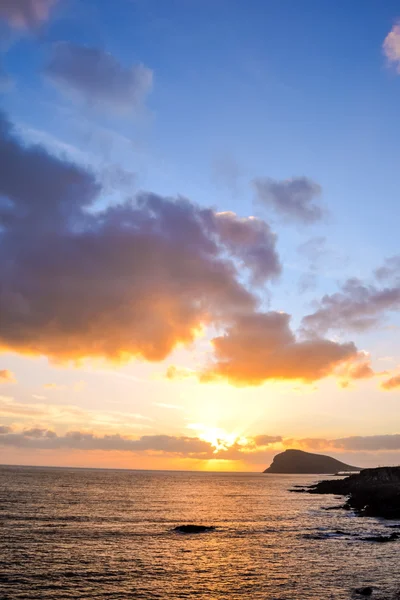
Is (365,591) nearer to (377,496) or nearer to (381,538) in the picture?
(381,538)

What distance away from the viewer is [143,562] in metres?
49.0

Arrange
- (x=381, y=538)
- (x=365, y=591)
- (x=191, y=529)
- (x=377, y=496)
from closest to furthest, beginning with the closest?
Answer: (x=365, y=591) < (x=381, y=538) < (x=191, y=529) < (x=377, y=496)

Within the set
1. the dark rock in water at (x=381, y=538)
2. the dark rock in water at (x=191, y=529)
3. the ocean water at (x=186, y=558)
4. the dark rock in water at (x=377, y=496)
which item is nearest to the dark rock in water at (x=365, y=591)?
the ocean water at (x=186, y=558)

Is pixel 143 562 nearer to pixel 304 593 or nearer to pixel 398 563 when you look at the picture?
pixel 304 593

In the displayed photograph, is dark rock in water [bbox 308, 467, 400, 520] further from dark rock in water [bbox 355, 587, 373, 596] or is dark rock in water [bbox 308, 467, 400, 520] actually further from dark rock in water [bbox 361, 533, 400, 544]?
dark rock in water [bbox 355, 587, 373, 596]

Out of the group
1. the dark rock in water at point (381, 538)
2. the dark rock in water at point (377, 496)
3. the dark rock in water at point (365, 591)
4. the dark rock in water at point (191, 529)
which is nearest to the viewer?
the dark rock in water at point (365, 591)

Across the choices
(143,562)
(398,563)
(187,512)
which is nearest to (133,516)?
(187,512)

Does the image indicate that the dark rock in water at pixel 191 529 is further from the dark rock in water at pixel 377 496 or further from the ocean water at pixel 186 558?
the dark rock in water at pixel 377 496

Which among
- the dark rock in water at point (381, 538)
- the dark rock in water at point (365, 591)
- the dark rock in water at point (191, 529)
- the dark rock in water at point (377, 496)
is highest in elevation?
the dark rock in water at point (365, 591)

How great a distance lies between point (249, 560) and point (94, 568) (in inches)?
660

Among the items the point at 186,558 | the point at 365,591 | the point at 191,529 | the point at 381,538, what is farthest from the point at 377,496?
the point at 365,591

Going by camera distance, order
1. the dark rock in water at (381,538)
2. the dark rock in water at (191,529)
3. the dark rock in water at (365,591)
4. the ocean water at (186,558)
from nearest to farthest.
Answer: the dark rock in water at (365,591) → the ocean water at (186,558) → the dark rock in water at (381,538) → the dark rock in water at (191,529)

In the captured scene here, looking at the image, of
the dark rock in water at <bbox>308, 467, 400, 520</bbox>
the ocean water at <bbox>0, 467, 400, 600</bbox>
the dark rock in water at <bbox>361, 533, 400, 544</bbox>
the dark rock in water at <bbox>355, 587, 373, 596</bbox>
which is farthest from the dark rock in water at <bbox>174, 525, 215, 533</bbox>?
the dark rock in water at <bbox>308, 467, 400, 520</bbox>

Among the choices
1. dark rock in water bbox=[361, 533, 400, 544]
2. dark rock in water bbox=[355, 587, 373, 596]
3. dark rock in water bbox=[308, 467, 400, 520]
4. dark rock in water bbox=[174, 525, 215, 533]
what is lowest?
dark rock in water bbox=[308, 467, 400, 520]
